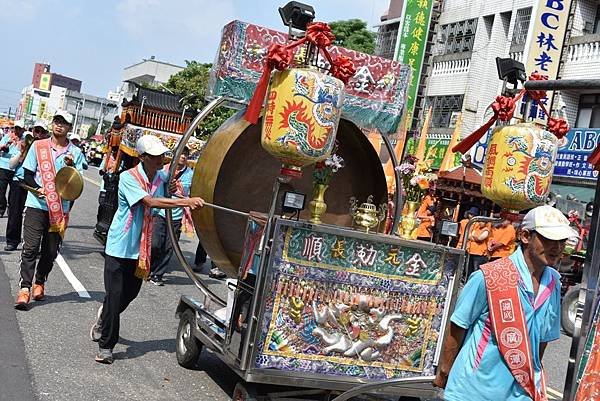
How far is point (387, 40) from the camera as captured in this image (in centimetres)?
3412

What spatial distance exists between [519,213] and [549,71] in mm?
14393

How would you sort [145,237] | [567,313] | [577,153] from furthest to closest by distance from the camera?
[577,153], [145,237], [567,313]

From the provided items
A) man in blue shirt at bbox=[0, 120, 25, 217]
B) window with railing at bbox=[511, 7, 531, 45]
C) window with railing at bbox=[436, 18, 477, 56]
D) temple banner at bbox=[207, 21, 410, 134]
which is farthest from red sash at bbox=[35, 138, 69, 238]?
window with railing at bbox=[436, 18, 477, 56]

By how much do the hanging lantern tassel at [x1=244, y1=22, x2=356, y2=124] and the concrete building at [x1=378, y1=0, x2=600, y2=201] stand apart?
16936 millimetres

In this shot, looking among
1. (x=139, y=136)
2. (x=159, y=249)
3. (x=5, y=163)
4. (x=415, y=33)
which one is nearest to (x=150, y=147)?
(x=159, y=249)

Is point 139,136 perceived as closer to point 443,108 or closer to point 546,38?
point 546,38

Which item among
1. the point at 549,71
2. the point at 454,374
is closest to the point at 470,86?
the point at 549,71

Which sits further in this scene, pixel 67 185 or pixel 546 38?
pixel 546 38

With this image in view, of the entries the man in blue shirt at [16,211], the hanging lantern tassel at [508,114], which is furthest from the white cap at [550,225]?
the man in blue shirt at [16,211]

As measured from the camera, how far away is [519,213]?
661 cm

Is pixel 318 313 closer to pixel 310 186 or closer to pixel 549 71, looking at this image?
pixel 310 186

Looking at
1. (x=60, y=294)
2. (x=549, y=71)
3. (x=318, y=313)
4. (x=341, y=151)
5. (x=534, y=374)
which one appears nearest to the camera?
(x=534, y=374)

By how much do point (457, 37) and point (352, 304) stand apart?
24.7 m

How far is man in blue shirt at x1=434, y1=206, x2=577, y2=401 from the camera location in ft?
11.6
